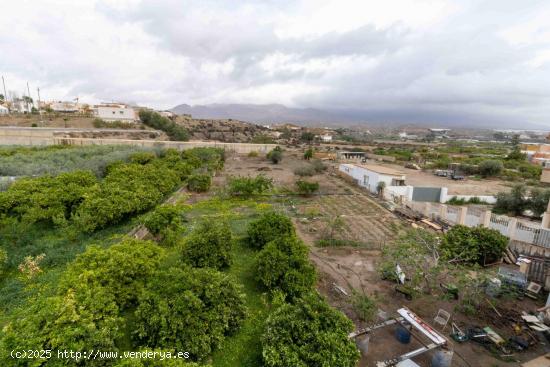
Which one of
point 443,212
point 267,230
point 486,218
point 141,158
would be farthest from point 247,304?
point 141,158

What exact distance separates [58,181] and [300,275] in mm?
14669

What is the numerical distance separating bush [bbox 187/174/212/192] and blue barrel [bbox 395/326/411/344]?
1736 cm

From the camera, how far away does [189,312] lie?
5973 millimetres

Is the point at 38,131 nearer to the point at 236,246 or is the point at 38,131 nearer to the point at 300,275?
the point at 236,246

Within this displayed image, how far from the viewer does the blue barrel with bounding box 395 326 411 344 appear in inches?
272

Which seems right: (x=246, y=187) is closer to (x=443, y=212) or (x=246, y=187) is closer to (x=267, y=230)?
(x=267, y=230)

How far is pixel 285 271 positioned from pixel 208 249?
293 centimetres

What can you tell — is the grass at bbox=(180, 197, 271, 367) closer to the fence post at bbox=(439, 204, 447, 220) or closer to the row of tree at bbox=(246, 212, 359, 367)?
the row of tree at bbox=(246, 212, 359, 367)

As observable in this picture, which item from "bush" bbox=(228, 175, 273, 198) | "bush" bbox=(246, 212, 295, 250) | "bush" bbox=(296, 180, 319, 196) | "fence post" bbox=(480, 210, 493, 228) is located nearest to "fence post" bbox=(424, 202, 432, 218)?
"fence post" bbox=(480, 210, 493, 228)

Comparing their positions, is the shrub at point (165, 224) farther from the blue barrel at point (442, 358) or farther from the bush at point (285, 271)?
the blue barrel at point (442, 358)

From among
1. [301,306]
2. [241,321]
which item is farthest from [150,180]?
[301,306]

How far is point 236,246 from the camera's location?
11.9 meters

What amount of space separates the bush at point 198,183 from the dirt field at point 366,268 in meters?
7.11

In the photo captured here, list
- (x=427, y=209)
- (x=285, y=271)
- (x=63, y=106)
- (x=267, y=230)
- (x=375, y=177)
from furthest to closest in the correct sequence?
(x=63, y=106) < (x=375, y=177) < (x=427, y=209) < (x=267, y=230) < (x=285, y=271)
